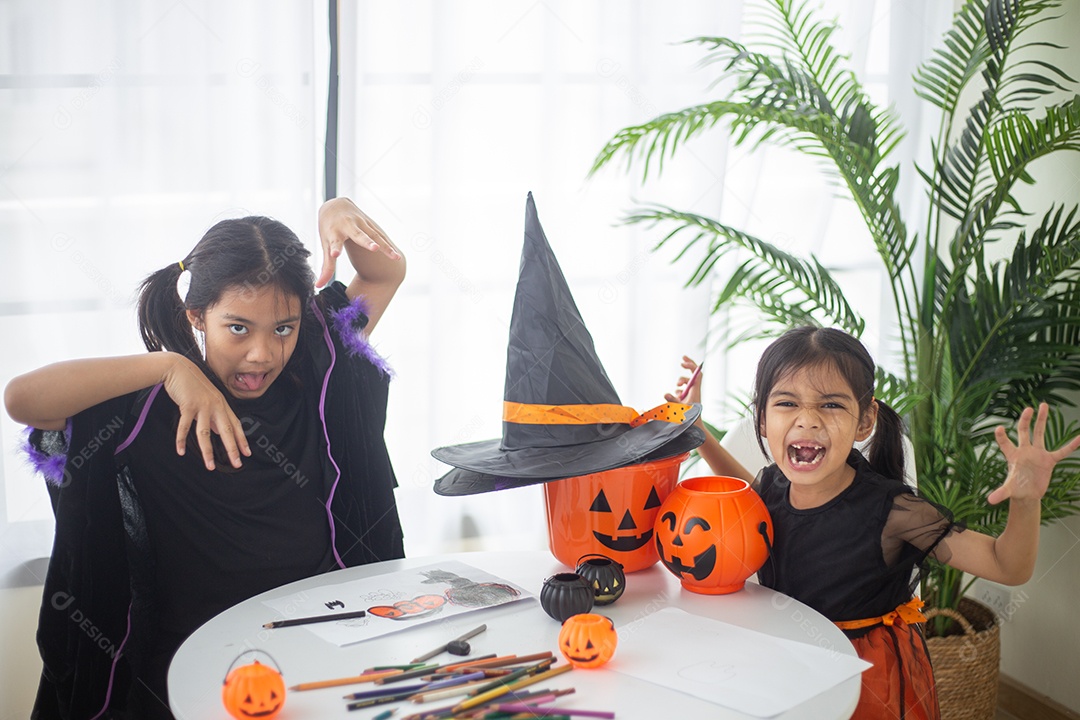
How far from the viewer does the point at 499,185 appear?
104 inches

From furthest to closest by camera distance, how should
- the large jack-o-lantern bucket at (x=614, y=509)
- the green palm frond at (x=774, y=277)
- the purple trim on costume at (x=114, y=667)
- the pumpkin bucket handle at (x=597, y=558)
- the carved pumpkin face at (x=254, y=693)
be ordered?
the green palm frond at (x=774, y=277)
the purple trim on costume at (x=114, y=667)
the large jack-o-lantern bucket at (x=614, y=509)
the pumpkin bucket handle at (x=597, y=558)
the carved pumpkin face at (x=254, y=693)

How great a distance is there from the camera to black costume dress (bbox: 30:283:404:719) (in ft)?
5.57

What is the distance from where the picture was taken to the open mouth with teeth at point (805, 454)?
163 centimetres

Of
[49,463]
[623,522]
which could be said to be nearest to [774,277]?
[623,522]

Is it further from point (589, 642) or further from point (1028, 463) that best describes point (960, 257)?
point (589, 642)

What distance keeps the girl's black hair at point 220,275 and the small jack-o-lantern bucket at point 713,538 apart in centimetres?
83

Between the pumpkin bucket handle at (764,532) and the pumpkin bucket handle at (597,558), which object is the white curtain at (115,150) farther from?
the pumpkin bucket handle at (764,532)

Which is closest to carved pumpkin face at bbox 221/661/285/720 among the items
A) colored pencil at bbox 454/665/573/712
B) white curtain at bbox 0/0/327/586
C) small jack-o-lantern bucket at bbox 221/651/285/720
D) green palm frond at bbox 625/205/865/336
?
small jack-o-lantern bucket at bbox 221/651/285/720

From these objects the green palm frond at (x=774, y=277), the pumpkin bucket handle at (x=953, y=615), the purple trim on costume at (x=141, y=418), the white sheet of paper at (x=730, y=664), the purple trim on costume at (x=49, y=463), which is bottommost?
the pumpkin bucket handle at (x=953, y=615)

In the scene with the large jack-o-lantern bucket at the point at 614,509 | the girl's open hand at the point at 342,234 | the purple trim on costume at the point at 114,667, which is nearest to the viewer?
the large jack-o-lantern bucket at the point at 614,509

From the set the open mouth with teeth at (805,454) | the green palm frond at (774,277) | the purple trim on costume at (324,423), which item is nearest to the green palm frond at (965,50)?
the green palm frond at (774,277)

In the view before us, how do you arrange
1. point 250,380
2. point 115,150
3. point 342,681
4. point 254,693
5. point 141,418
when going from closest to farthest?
1. point 254,693
2. point 342,681
3. point 141,418
4. point 250,380
5. point 115,150

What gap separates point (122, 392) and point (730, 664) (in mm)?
1090

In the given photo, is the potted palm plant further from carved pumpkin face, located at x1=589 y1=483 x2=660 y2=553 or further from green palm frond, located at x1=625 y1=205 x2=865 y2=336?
carved pumpkin face, located at x1=589 y1=483 x2=660 y2=553
